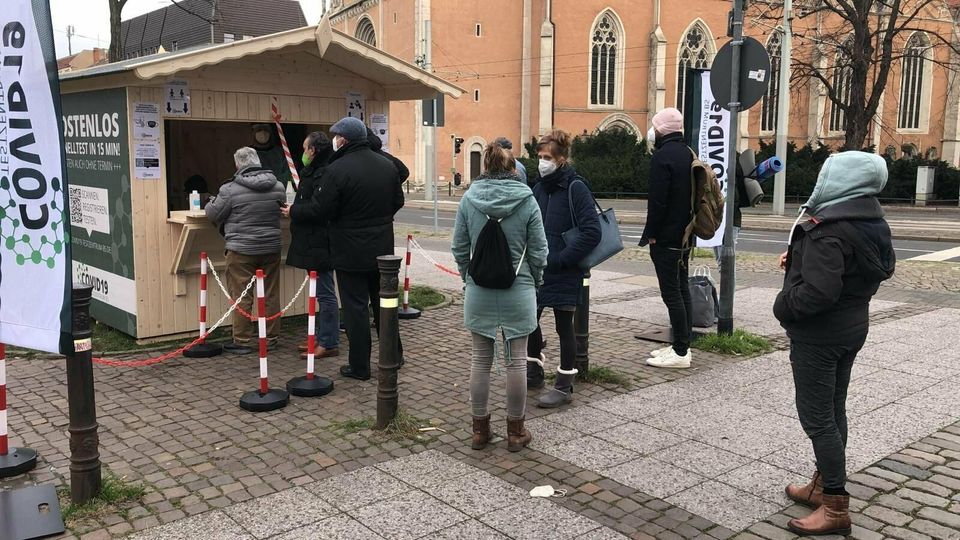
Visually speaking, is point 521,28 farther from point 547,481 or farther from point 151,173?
point 547,481

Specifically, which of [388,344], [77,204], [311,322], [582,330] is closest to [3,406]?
→ [311,322]

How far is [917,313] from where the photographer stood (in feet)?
31.4

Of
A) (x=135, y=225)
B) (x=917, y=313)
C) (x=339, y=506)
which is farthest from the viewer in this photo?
(x=917, y=313)

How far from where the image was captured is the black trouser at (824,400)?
386cm

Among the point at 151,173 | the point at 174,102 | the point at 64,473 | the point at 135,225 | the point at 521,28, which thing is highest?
the point at 521,28

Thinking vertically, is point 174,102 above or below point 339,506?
above

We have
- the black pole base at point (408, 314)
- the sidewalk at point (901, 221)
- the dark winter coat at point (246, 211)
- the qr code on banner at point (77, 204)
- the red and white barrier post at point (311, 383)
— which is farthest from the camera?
the sidewalk at point (901, 221)

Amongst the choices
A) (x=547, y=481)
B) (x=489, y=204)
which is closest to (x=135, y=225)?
(x=489, y=204)

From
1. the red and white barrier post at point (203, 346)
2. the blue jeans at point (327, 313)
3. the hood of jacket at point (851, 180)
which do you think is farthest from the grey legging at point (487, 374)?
the red and white barrier post at point (203, 346)

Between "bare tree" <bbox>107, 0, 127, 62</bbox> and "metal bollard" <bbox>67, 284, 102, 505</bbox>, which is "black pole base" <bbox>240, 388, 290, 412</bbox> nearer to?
"metal bollard" <bbox>67, 284, 102, 505</bbox>

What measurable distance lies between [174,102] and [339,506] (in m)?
4.86

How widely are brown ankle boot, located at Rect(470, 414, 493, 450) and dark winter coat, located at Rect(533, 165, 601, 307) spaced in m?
1.14

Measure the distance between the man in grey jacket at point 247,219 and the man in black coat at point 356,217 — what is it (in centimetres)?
103

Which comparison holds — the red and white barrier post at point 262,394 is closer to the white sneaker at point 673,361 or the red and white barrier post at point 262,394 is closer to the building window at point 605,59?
the white sneaker at point 673,361
